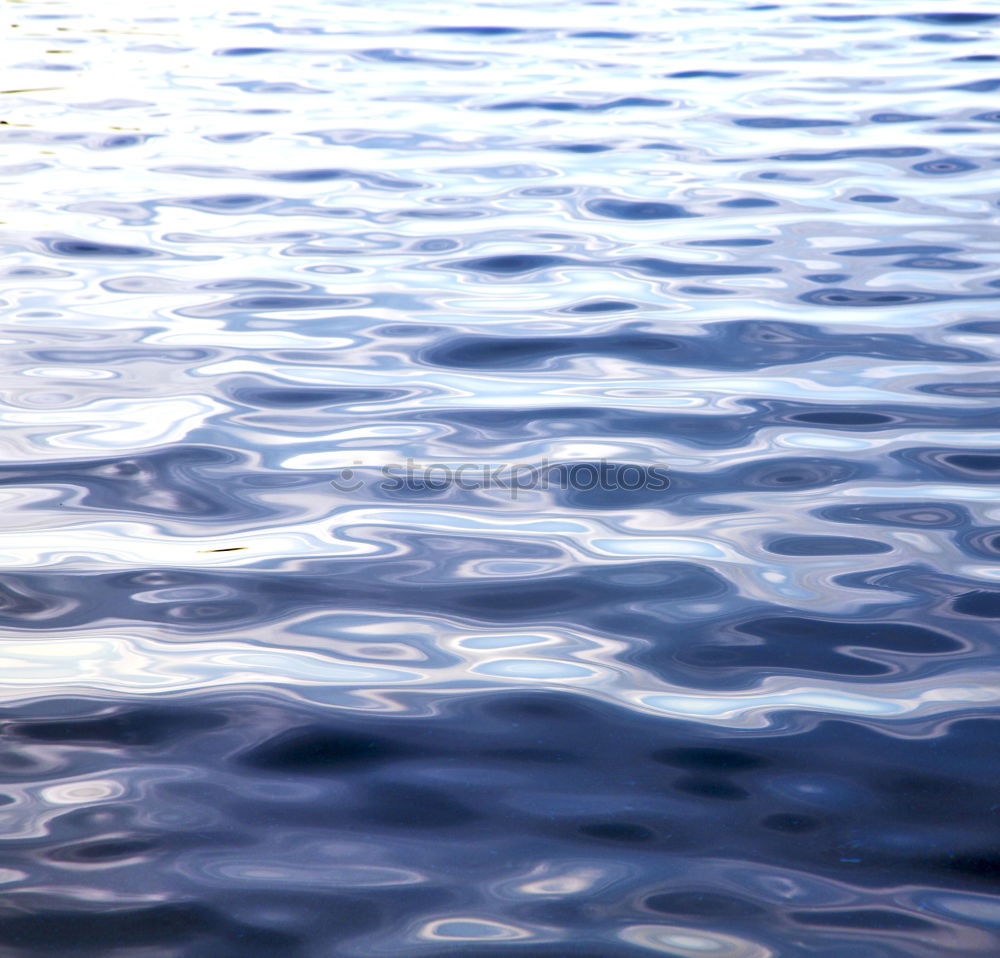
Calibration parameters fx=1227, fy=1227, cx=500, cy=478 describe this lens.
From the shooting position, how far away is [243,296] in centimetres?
401

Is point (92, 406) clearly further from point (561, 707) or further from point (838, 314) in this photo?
point (838, 314)

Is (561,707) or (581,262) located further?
(581,262)

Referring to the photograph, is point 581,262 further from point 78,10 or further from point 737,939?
point 78,10

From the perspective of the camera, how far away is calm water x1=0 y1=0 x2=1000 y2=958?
164cm

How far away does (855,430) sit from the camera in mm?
3064

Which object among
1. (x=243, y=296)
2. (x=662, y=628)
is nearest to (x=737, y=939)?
(x=662, y=628)

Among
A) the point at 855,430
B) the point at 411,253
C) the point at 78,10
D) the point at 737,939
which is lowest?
the point at 737,939

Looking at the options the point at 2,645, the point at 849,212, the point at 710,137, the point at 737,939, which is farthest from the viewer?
the point at 710,137

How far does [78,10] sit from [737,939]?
9082 millimetres

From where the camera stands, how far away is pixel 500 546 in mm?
2547

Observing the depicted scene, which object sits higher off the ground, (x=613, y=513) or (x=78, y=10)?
(x=78, y=10)

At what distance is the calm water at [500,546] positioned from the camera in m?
1.64

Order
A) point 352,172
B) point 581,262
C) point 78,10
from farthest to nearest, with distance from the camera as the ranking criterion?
point 78,10 < point 352,172 < point 581,262

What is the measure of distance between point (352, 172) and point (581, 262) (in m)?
1.47
